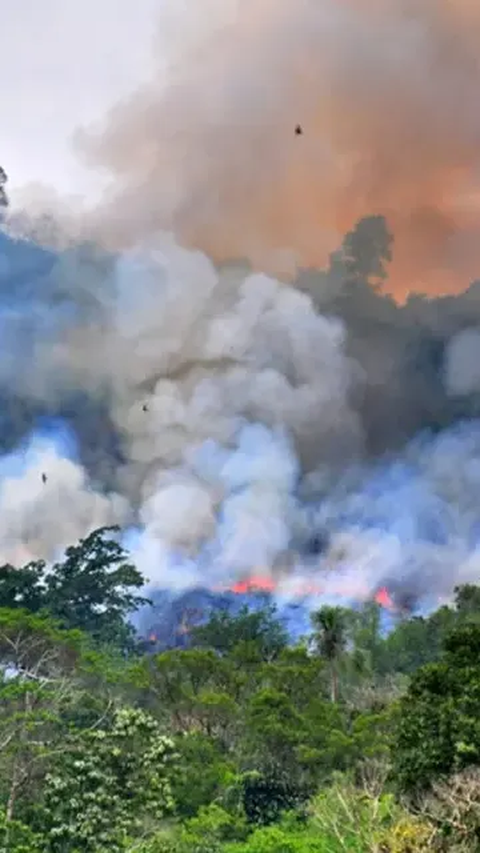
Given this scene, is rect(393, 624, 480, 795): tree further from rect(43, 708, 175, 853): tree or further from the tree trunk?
the tree trunk

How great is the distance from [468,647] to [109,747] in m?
11.1

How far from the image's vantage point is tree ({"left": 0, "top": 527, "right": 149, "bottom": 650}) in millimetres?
62781

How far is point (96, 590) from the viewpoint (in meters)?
65.4

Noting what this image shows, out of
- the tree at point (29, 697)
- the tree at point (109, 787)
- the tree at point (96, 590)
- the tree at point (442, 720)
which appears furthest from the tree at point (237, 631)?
the tree at point (442, 720)

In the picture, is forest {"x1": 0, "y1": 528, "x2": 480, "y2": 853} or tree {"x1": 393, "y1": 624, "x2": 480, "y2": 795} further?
forest {"x1": 0, "y1": 528, "x2": 480, "y2": 853}

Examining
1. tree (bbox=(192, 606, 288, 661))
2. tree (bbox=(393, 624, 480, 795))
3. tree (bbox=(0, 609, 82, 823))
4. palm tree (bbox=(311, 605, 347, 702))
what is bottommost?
tree (bbox=(393, 624, 480, 795))

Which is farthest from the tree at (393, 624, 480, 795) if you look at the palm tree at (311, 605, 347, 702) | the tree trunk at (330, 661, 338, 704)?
the palm tree at (311, 605, 347, 702)

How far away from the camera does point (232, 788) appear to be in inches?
1286

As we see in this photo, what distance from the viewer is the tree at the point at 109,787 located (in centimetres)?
2559

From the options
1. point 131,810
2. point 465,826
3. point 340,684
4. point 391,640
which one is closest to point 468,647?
point 465,826

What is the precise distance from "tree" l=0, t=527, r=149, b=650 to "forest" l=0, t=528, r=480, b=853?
695 inches

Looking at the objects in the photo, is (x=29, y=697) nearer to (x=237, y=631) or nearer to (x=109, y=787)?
(x=109, y=787)

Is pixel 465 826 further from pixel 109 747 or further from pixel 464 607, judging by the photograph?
pixel 464 607

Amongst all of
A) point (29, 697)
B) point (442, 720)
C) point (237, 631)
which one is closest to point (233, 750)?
point (29, 697)
